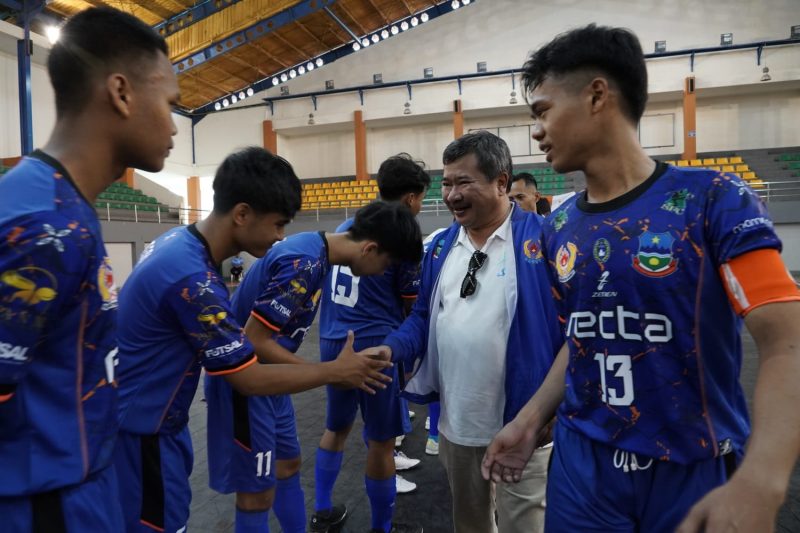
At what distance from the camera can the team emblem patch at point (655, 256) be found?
38.8 inches

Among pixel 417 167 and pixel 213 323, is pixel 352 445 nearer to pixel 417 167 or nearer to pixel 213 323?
pixel 417 167

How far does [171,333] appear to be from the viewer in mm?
1521

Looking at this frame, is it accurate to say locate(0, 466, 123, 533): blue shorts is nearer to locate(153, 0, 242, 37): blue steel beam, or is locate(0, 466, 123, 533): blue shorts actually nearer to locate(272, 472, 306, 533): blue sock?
locate(272, 472, 306, 533): blue sock

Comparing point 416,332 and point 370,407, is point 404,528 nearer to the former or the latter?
point 370,407

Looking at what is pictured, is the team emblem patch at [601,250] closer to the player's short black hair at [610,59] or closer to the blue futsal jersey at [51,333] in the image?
the player's short black hair at [610,59]

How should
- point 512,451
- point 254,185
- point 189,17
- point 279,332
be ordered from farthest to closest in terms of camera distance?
1. point 189,17
2. point 279,332
3. point 254,185
4. point 512,451

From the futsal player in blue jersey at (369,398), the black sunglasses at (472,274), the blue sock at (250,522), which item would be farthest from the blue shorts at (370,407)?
the black sunglasses at (472,274)

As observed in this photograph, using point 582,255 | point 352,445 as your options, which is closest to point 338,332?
point 352,445

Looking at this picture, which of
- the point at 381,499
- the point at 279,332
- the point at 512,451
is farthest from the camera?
the point at 381,499

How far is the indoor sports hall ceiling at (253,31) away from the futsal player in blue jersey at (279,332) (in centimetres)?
1448

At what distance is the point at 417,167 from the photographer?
2936 millimetres

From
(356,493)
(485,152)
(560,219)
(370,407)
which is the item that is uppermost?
(485,152)

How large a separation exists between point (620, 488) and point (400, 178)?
219 cm

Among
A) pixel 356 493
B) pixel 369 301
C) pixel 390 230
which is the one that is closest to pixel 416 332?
pixel 390 230
